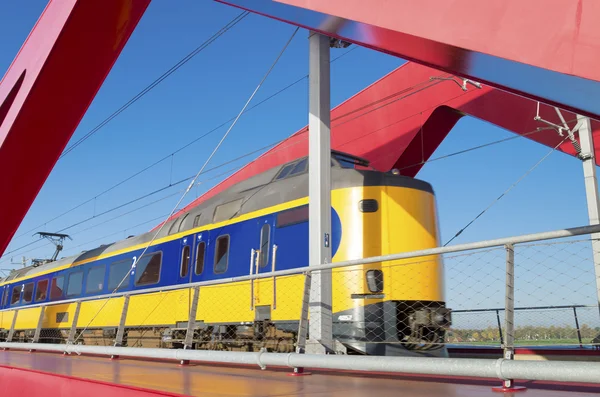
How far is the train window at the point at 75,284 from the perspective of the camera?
50.5 ft

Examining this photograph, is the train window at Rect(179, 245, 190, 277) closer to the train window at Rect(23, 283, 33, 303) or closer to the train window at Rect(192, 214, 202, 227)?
the train window at Rect(192, 214, 202, 227)

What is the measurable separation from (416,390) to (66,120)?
633 cm

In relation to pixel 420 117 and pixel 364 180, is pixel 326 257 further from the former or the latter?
pixel 420 117

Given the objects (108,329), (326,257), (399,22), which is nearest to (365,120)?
(326,257)

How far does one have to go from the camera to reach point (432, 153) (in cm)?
1274

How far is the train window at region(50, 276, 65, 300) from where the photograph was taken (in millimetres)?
16766

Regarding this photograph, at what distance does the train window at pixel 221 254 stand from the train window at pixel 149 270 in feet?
7.54

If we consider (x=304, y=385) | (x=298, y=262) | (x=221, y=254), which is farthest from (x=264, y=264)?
(x=304, y=385)

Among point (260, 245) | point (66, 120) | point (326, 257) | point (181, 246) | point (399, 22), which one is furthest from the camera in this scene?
point (181, 246)

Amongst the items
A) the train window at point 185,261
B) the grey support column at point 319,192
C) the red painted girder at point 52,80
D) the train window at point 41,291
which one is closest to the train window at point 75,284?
the train window at point 41,291

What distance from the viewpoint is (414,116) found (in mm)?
12398

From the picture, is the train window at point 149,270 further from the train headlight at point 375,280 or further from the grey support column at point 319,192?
the train headlight at point 375,280

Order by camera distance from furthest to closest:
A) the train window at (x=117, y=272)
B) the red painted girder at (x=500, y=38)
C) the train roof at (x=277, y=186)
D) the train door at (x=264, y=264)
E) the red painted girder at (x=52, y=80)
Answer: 1. the train window at (x=117, y=272)
2. the train door at (x=264, y=264)
3. the train roof at (x=277, y=186)
4. the red painted girder at (x=52, y=80)
5. the red painted girder at (x=500, y=38)

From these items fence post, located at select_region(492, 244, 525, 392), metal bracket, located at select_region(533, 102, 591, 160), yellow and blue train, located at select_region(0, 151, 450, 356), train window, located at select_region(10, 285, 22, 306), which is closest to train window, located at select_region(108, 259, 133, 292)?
yellow and blue train, located at select_region(0, 151, 450, 356)
